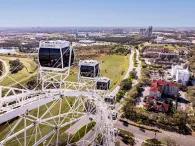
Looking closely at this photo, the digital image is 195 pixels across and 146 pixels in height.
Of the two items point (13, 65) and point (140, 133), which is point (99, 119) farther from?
point (13, 65)

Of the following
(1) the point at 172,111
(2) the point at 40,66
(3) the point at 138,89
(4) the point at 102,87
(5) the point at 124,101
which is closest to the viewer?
(2) the point at 40,66

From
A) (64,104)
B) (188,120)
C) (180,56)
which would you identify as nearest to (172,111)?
(188,120)

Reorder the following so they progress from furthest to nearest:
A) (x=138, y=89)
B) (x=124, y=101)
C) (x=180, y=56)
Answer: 1. (x=180, y=56)
2. (x=138, y=89)
3. (x=124, y=101)

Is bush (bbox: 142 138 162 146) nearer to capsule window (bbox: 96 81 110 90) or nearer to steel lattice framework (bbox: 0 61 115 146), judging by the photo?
steel lattice framework (bbox: 0 61 115 146)

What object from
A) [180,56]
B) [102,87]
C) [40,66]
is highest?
[40,66]

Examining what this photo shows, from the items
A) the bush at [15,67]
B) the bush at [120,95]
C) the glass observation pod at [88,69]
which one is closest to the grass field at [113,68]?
the bush at [120,95]

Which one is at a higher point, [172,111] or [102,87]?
[102,87]

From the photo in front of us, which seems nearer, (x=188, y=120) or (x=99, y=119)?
(x=99, y=119)

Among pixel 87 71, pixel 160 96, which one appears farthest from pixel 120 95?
pixel 87 71

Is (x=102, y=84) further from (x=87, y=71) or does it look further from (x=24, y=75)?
(x=24, y=75)
